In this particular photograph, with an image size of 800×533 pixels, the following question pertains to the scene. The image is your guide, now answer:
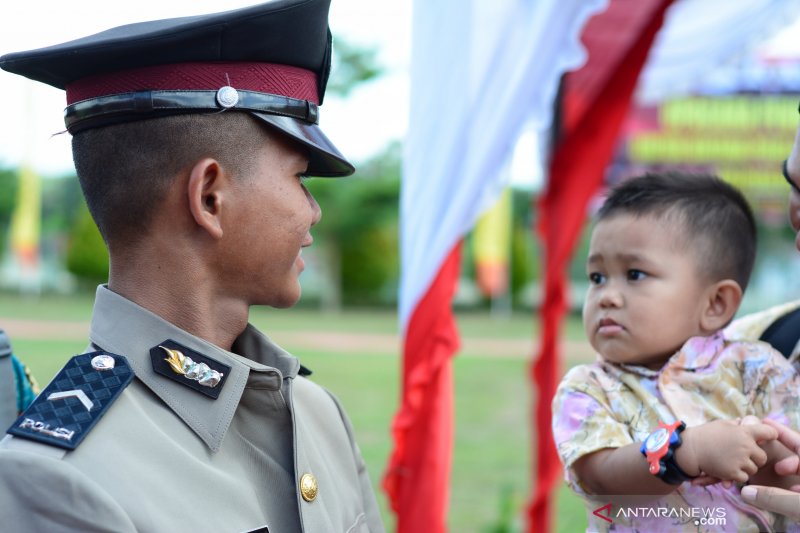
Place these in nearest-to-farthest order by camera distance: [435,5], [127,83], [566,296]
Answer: [127,83] < [435,5] < [566,296]

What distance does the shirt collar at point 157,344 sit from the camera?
5.10ft

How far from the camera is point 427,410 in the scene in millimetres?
2934

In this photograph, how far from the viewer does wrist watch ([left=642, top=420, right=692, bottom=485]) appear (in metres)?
1.64

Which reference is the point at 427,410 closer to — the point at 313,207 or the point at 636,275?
the point at 636,275

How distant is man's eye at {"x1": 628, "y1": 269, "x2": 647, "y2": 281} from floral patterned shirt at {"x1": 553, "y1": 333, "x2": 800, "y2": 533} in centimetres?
18

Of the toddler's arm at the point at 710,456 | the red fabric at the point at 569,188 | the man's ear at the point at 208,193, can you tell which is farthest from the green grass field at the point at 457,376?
the man's ear at the point at 208,193

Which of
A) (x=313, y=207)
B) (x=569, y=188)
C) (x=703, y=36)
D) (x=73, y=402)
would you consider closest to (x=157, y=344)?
(x=73, y=402)

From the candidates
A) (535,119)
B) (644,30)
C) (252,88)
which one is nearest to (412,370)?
(535,119)

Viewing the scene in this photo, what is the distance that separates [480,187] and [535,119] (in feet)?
1.62

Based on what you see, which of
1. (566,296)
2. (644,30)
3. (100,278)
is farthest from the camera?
(100,278)

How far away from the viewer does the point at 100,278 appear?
3127cm

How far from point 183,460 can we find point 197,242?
0.39m

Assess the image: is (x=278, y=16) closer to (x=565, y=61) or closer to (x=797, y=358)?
(x=797, y=358)

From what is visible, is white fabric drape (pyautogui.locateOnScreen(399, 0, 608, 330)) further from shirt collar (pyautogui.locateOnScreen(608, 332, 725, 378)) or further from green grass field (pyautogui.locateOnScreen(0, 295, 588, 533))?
green grass field (pyautogui.locateOnScreen(0, 295, 588, 533))
